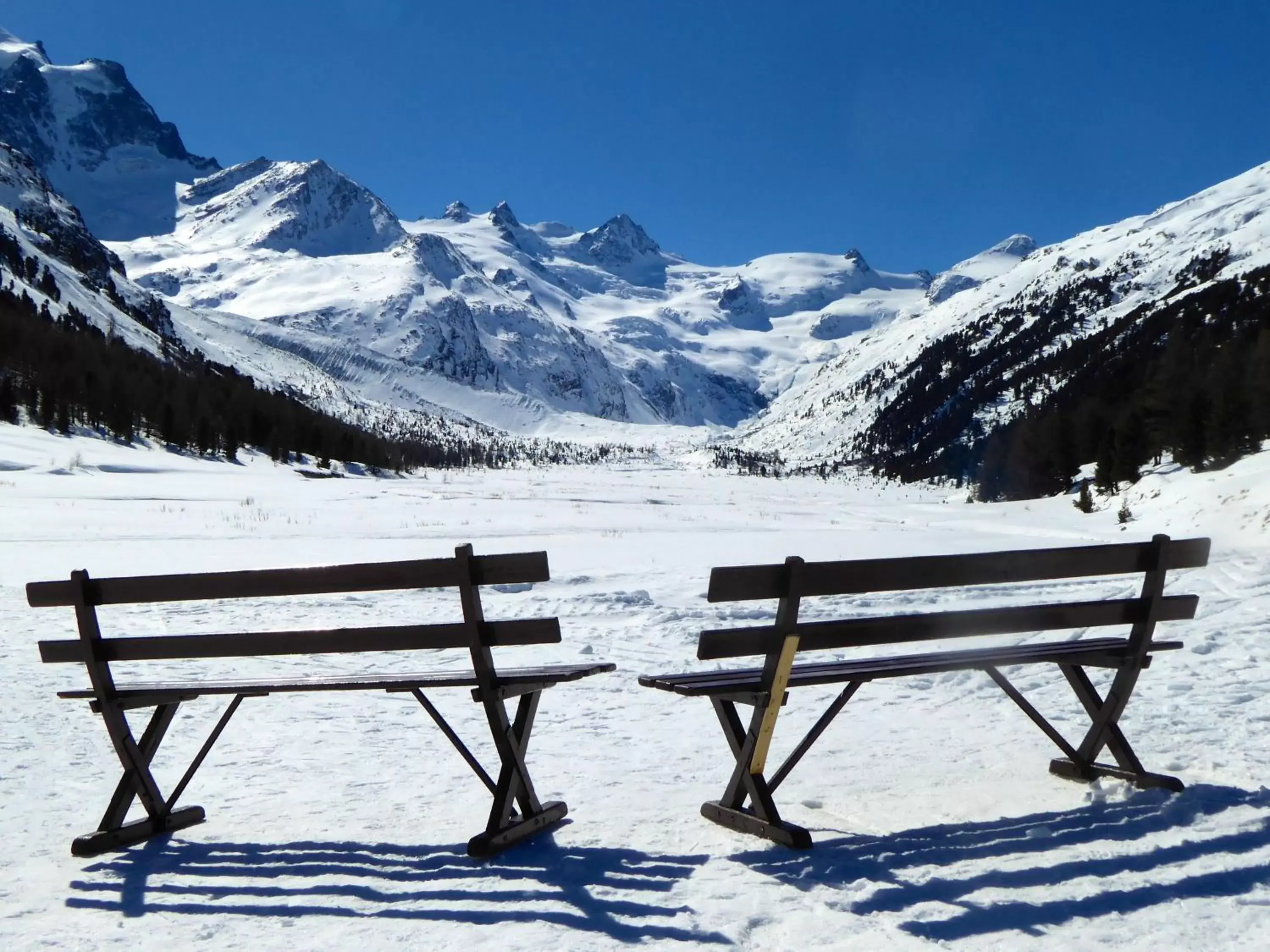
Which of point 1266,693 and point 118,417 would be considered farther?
point 118,417

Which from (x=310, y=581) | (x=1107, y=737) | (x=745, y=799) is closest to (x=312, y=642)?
(x=310, y=581)

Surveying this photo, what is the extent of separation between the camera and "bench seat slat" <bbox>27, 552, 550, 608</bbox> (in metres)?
5.07

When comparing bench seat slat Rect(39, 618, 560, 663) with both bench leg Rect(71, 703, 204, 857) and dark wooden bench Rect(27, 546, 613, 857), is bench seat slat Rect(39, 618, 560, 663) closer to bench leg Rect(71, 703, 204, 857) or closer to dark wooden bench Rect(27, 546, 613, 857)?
dark wooden bench Rect(27, 546, 613, 857)

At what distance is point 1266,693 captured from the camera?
8148 mm

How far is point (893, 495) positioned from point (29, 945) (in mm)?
109056

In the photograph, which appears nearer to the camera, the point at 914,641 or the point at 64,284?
the point at 914,641

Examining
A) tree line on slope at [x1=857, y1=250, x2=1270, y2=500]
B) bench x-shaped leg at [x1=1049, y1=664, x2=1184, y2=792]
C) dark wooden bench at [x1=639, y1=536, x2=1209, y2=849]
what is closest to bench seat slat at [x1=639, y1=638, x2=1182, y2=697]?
dark wooden bench at [x1=639, y1=536, x2=1209, y2=849]

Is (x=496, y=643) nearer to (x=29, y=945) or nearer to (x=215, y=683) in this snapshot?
(x=215, y=683)

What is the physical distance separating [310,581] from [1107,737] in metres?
5.27

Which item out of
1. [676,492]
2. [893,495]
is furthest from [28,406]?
[893,495]

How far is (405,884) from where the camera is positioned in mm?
4801

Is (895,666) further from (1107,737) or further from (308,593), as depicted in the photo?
(308,593)

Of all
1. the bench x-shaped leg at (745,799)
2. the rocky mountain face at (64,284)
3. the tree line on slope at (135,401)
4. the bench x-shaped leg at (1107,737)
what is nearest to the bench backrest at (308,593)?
the bench x-shaped leg at (745,799)

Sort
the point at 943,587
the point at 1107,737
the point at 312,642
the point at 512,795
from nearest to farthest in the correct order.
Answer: the point at 512,795, the point at 312,642, the point at 943,587, the point at 1107,737
